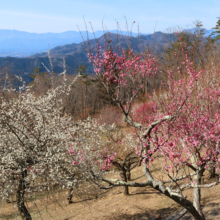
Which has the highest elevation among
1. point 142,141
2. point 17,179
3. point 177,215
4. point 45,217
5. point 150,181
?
point 142,141

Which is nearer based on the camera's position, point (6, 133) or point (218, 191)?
point (6, 133)

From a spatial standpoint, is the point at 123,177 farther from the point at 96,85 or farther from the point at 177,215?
the point at 96,85

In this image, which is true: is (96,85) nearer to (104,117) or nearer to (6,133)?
(104,117)

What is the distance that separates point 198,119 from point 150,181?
224 centimetres

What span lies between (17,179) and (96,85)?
3973cm

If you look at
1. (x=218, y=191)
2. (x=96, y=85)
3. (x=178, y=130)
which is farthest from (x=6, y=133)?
(x=96, y=85)

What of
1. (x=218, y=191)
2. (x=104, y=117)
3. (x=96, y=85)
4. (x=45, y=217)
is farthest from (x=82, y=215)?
(x=96, y=85)

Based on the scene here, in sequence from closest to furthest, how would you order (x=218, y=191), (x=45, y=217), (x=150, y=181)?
(x=150, y=181) < (x=218, y=191) < (x=45, y=217)

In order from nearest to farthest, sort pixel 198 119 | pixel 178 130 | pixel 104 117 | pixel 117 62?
pixel 198 119 < pixel 178 130 < pixel 117 62 < pixel 104 117

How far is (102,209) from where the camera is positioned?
11266 millimetres

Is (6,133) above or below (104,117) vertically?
above

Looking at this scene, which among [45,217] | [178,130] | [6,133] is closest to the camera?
[178,130]

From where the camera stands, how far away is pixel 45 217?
39.2 feet

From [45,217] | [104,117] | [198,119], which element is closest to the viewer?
[198,119]
